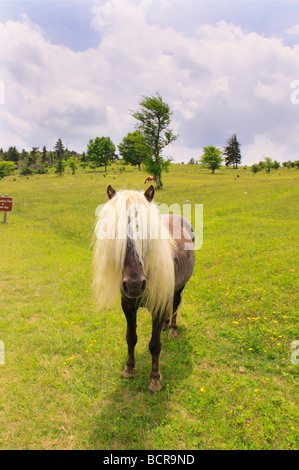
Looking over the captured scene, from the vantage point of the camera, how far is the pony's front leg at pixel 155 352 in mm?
3529

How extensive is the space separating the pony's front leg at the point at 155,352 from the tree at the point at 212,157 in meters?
57.0

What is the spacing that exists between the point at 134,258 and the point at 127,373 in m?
2.43

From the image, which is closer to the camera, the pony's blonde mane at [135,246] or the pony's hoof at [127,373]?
the pony's blonde mane at [135,246]

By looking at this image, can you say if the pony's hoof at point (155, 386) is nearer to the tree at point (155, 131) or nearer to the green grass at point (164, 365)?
the green grass at point (164, 365)

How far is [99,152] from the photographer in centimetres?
6331

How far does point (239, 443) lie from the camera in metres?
2.89

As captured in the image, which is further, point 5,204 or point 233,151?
point 233,151

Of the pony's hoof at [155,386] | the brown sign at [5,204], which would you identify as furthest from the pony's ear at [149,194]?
the brown sign at [5,204]

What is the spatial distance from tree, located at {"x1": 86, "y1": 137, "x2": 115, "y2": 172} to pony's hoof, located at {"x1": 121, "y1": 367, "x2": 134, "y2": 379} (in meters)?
63.6

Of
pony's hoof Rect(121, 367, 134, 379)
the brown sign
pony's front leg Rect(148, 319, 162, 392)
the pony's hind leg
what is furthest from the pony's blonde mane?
the brown sign

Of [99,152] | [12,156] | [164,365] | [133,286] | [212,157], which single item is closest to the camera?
[133,286]

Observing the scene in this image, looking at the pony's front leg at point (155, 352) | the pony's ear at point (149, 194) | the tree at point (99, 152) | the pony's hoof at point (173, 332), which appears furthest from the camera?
the tree at point (99, 152)

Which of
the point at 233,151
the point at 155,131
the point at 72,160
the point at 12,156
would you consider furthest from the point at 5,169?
the point at 233,151

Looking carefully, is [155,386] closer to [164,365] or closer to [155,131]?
[164,365]
